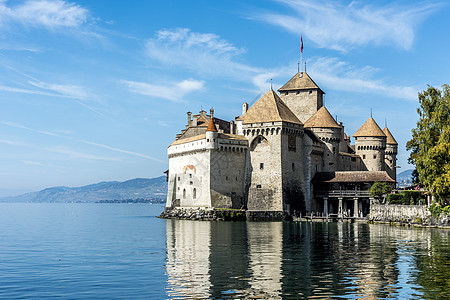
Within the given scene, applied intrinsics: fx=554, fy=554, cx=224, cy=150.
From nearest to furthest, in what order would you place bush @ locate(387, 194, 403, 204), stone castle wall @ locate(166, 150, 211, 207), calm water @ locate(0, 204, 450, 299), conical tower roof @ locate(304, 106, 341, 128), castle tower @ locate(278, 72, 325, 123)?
calm water @ locate(0, 204, 450, 299), bush @ locate(387, 194, 403, 204), stone castle wall @ locate(166, 150, 211, 207), conical tower roof @ locate(304, 106, 341, 128), castle tower @ locate(278, 72, 325, 123)

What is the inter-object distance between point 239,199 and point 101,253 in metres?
35.9

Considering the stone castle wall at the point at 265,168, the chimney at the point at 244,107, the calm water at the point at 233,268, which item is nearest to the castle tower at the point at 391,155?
the chimney at the point at 244,107

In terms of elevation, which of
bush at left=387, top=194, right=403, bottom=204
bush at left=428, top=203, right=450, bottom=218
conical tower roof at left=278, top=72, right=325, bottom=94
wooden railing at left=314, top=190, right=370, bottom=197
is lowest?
A: bush at left=428, top=203, right=450, bottom=218

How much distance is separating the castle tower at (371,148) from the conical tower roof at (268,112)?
13.9 m

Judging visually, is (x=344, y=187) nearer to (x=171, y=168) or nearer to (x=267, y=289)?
(x=171, y=168)

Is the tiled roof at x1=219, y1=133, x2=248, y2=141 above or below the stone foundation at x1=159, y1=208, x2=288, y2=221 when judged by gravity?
above

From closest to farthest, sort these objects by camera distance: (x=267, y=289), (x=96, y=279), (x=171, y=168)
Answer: (x=267, y=289)
(x=96, y=279)
(x=171, y=168)

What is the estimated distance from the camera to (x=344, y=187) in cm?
6956

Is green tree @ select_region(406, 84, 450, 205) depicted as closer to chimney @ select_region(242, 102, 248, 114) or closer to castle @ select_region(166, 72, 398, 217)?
castle @ select_region(166, 72, 398, 217)

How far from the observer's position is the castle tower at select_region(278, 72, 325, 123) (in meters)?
78.4

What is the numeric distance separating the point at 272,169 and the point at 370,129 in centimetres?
1970

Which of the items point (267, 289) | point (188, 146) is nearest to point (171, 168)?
point (188, 146)

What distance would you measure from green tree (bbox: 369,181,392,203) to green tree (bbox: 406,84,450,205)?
43.2ft

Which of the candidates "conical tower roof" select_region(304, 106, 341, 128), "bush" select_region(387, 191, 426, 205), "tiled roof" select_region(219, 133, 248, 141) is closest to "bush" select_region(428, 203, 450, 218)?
"bush" select_region(387, 191, 426, 205)
